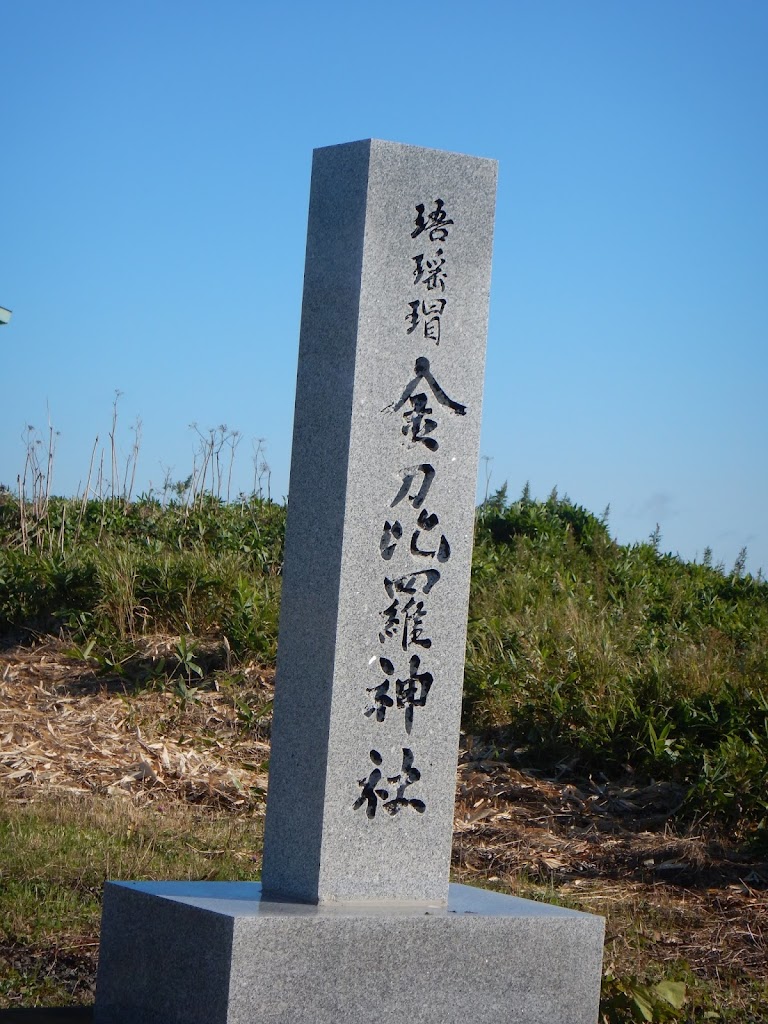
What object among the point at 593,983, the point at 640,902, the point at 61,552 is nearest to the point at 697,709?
the point at 640,902

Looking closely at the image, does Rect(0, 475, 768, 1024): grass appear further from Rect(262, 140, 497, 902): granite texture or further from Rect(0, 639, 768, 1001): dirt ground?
Rect(262, 140, 497, 902): granite texture

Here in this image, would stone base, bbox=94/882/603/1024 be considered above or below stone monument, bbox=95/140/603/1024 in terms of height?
below

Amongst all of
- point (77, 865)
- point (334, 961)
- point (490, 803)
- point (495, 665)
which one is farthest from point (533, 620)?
point (334, 961)

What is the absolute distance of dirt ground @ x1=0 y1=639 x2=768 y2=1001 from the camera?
18.0 feet

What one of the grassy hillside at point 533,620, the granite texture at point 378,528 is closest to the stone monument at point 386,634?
the granite texture at point 378,528

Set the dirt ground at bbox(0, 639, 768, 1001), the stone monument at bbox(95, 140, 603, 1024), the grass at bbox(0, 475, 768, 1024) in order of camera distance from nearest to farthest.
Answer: the stone monument at bbox(95, 140, 603, 1024), the grass at bbox(0, 475, 768, 1024), the dirt ground at bbox(0, 639, 768, 1001)

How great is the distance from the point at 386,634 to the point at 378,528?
0.37 metres

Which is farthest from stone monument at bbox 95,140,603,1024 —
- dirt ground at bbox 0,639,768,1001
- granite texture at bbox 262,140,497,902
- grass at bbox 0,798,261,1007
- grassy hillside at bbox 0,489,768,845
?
grassy hillside at bbox 0,489,768,845

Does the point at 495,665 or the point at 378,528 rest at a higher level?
the point at 378,528

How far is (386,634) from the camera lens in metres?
4.18

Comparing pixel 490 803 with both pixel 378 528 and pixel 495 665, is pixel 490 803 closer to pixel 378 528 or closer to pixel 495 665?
pixel 495 665

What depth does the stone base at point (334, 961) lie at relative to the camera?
3.63 metres

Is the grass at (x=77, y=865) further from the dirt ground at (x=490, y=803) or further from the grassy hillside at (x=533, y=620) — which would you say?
the grassy hillside at (x=533, y=620)

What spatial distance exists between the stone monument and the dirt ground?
38.6 inches
